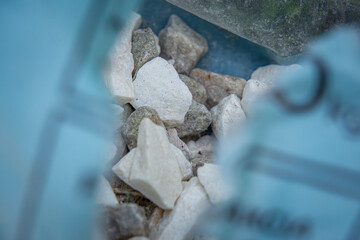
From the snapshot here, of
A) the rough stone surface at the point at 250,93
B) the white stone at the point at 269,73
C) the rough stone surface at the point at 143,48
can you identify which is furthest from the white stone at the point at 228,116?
the rough stone surface at the point at 143,48

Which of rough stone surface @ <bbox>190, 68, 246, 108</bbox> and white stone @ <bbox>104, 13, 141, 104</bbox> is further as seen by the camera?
rough stone surface @ <bbox>190, 68, 246, 108</bbox>

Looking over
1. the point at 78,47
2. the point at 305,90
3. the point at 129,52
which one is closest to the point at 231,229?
the point at 305,90

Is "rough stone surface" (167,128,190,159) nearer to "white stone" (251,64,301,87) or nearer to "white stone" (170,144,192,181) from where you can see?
"white stone" (170,144,192,181)

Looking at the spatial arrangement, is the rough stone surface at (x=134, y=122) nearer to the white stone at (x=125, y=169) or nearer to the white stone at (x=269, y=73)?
the white stone at (x=125, y=169)

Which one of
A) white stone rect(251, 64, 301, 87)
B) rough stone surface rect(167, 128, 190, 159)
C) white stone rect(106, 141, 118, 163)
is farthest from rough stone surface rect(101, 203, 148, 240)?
white stone rect(251, 64, 301, 87)

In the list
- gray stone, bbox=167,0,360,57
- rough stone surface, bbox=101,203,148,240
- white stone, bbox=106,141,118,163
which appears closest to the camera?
rough stone surface, bbox=101,203,148,240

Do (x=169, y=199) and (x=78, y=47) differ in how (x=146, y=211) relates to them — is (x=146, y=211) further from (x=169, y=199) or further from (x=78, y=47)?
(x=78, y=47)
